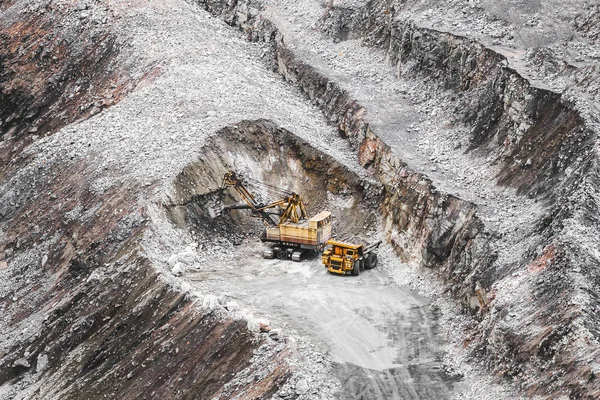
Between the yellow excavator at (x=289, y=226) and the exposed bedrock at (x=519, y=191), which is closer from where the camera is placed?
the exposed bedrock at (x=519, y=191)

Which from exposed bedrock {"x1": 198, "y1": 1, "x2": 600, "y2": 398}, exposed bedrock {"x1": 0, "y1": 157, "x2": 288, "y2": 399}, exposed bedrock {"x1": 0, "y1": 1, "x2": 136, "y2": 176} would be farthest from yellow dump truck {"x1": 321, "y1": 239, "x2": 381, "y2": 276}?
exposed bedrock {"x1": 0, "y1": 1, "x2": 136, "y2": 176}

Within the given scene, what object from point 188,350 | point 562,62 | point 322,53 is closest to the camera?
point 188,350

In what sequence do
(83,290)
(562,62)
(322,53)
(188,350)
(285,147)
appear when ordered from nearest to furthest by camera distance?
(188,350) < (83,290) < (562,62) < (285,147) < (322,53)

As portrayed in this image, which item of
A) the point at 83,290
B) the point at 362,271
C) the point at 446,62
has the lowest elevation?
the point at 83,290

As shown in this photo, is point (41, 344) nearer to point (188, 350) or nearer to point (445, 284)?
point (188, 350)

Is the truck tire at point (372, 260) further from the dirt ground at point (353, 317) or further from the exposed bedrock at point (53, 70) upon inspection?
the exposed bedrock at point (53, 70)

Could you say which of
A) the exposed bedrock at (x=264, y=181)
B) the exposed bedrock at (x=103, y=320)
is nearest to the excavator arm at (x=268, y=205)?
the exposed bedrock at (x=264, y=181)

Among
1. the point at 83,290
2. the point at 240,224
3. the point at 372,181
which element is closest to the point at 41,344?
the point at 83,290

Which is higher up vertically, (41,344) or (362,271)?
(362,271)
